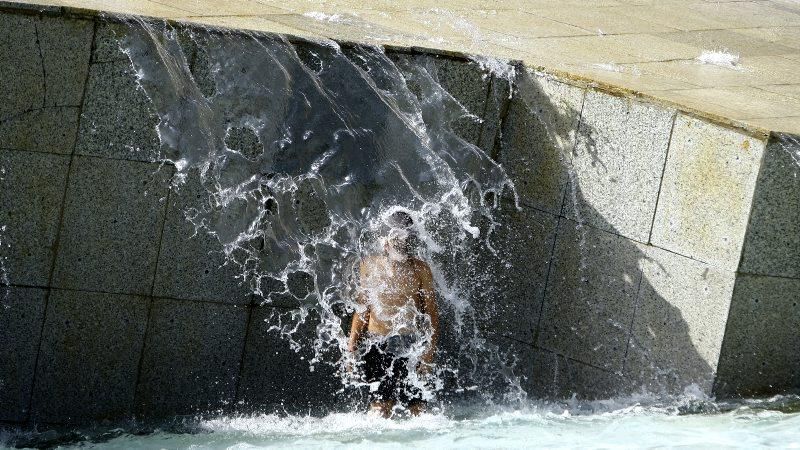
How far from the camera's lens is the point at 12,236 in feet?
21.1

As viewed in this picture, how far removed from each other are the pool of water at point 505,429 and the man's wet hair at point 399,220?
111 cm

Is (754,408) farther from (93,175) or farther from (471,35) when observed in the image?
(93,175)

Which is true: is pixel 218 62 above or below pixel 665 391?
above

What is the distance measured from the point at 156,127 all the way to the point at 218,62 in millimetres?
509

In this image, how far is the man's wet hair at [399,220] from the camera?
6.70m

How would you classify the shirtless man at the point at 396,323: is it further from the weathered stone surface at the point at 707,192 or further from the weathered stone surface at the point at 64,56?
the weathered stone surface at the point at 64,56

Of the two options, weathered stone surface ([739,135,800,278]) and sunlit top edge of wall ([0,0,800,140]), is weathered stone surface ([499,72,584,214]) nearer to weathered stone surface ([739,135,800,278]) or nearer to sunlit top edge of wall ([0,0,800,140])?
sunlit top edge of wall ([0,0,800,140])

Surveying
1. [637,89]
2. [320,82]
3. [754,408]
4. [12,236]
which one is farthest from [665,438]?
[12,236]

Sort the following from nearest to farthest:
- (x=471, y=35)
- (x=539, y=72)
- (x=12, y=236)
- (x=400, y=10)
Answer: (x=12, y=236)
(x=539, y=72)
(x=471, y=35)
(x=400, y=10)

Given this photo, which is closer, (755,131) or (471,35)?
(755,131)

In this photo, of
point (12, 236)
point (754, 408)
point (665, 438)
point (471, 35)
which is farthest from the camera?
point (471, 35)

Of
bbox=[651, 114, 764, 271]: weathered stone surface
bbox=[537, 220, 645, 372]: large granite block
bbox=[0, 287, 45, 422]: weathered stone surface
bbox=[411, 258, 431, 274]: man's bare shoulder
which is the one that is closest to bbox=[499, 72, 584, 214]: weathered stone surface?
bbox=[537, 220, 645, 372]: large granite block

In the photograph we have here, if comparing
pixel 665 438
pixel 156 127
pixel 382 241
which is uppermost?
pixel 156 127

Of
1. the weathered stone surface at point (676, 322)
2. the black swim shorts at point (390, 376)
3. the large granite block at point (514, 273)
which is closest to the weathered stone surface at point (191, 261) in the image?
the black swim shorts at point (390, 376)
